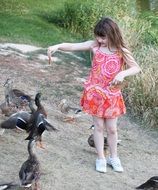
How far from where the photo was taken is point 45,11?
19.4 meters

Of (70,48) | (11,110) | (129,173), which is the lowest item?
(129,173)

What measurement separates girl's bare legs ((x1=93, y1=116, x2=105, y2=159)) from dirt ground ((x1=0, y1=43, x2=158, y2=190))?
29 cm

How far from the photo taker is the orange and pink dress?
24.8 ft

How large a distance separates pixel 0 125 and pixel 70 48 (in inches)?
64.6

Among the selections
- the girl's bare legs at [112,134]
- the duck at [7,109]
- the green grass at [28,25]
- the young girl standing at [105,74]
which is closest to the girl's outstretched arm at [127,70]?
the young girl standing at [105,74]

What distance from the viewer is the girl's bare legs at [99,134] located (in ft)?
25.2

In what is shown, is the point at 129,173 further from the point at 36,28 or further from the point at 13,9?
the point at 13,9

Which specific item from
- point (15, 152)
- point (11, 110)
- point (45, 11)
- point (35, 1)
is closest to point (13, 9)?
point (45, 11)

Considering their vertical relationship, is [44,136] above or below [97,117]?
below

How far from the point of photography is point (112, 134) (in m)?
7.76

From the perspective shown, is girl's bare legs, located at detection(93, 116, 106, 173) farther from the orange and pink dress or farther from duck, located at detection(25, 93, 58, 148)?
duck, located at detection(25, 93, 58, 148)

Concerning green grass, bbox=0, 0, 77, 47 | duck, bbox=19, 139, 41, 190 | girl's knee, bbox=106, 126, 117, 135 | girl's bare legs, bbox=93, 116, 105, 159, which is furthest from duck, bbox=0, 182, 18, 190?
green grass, bbox=0, 0, 77, 47

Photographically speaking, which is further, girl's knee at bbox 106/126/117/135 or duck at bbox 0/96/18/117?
duck at bbox 0/96/18/117

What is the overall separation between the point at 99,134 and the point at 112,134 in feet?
0.57
